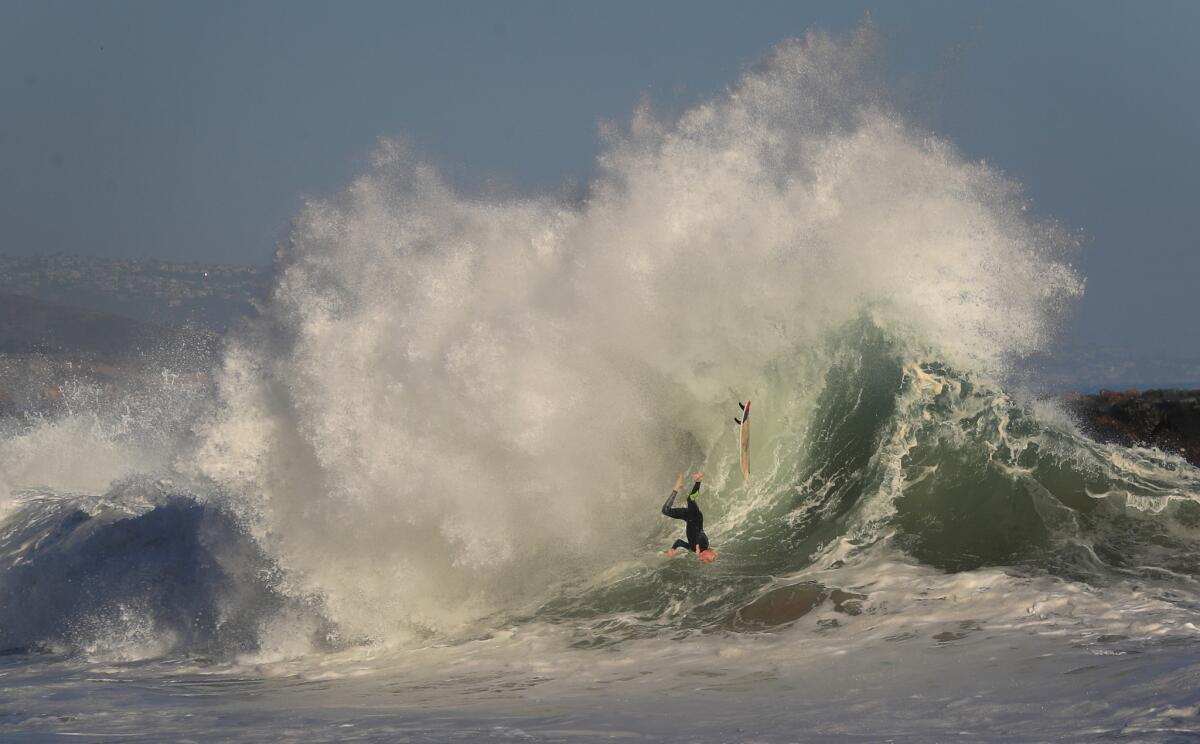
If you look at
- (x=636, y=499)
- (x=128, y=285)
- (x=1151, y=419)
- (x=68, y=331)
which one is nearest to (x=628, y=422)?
(x=636, y=499)

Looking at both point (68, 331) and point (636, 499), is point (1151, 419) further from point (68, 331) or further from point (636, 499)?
point (68, 331)

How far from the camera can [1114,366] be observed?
166125 mm

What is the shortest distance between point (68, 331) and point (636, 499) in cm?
9130

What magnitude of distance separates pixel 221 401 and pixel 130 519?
3.53 metres

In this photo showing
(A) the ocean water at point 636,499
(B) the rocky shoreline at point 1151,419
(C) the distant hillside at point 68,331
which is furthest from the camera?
(C) the distant hillside at point 68,331

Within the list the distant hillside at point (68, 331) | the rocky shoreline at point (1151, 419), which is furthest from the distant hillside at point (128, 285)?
the rocky shoreline at point (1151, 419)

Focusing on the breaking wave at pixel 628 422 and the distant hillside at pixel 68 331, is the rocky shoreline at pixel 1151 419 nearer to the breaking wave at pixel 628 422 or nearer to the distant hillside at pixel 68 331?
the breaking wave at pixel 628 422

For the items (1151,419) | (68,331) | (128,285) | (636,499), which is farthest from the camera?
(128,285)

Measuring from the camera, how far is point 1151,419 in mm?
21797

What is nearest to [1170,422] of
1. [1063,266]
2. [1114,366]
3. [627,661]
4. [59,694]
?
[1063,266]

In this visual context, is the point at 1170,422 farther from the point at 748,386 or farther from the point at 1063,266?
the point at 748,386

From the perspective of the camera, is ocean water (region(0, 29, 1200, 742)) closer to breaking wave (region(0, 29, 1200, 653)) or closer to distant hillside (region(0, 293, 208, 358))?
breaking wave (region(0, 29, 1200, 653))

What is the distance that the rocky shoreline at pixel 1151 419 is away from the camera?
20.3 m

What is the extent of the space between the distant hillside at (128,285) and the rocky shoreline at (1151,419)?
328 ft
